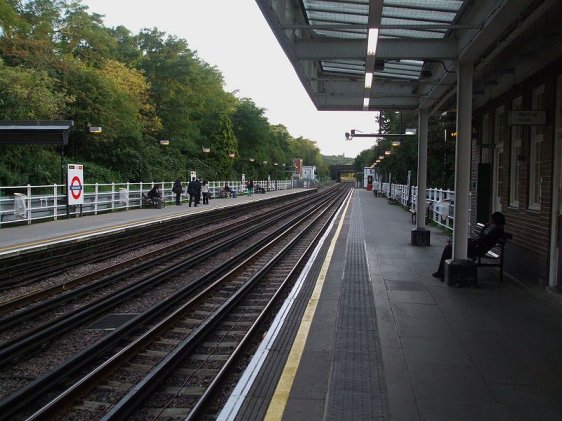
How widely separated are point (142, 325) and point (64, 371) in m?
2.06

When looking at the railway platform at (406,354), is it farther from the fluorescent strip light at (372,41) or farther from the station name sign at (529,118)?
the fluorescent strip light at (372,41)

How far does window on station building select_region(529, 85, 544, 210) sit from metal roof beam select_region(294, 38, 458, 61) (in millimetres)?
1836

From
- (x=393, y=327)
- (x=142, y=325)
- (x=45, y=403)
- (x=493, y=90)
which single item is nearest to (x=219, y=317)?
(x=142, y=325)

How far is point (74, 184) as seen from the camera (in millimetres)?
20406

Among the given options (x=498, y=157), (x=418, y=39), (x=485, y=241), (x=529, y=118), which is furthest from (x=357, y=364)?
(x=498, y=157)

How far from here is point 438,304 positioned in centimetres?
770

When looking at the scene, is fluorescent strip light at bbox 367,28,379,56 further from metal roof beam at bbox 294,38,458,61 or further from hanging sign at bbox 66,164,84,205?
hanging sign at bbox 66,164,84,205

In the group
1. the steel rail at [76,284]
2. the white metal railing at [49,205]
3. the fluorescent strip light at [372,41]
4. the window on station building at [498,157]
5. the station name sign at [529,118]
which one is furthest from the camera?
the white metal railing at [49,205]

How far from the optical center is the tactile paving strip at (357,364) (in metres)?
4.16

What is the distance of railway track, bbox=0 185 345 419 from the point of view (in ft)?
16.3

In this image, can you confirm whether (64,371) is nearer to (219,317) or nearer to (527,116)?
(219,317)

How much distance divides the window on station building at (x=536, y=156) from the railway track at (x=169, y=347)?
→ 438 centimetres

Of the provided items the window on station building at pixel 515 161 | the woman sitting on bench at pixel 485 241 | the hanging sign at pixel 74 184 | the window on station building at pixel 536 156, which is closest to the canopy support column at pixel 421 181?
the window on station building at pixel 515 161

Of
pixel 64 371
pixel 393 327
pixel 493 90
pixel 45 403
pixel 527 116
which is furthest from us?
pixel 493 90
